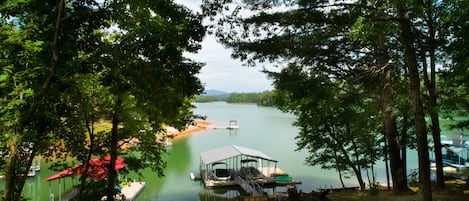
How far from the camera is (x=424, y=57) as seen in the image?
8828 mm

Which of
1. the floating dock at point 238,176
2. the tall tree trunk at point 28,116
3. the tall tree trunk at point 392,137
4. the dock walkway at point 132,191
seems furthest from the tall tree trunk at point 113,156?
the floating dock at point 238,176

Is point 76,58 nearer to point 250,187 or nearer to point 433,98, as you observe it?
point 433,98

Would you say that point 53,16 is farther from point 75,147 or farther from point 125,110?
point 125,110

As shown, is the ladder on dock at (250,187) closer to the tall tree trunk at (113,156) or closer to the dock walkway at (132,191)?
the dock walkway at (132,191)

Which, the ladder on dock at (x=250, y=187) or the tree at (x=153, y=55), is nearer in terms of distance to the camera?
the tree at (x=153, y=55)

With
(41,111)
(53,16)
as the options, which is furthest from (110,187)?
(53,16)

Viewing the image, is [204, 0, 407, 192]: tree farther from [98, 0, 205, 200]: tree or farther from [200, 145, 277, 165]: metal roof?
[200, 145, 277, 165]: metal roof

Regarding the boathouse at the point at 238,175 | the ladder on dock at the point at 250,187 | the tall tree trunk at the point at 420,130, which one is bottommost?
the ladder on dock at the point at 250,187

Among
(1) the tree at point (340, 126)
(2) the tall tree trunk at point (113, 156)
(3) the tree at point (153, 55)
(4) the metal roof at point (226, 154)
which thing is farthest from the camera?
(4) the metal roof at point (226, 154)

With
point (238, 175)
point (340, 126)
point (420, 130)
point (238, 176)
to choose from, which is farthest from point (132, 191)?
point (420, 130)

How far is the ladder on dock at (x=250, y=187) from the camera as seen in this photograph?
17219mm

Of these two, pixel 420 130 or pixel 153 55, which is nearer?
pixel 153 55

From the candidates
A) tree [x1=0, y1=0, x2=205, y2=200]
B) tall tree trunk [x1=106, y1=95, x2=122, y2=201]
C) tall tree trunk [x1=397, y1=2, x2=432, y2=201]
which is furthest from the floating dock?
tree [x1=0, y1=0, x2=205, y2=200]

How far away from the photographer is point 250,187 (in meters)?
18.2
